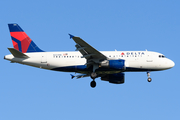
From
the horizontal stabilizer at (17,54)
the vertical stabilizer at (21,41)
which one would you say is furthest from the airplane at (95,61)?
the vertical stabilizer at (21,41)

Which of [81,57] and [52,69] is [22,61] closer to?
[52,69]

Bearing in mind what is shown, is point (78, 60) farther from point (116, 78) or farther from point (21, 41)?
point (21, 41)

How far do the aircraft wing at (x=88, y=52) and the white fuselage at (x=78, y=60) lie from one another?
6.26 ft

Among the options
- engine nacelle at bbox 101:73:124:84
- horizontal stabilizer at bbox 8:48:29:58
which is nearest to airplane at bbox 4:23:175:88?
horizontal stabilizer at bbox 8:48:29:58

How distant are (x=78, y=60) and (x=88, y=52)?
3.40 metres

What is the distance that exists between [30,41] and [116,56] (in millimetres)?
12678

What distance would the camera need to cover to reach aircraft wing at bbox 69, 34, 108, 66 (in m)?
37.7

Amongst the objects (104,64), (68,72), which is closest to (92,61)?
(104,64)

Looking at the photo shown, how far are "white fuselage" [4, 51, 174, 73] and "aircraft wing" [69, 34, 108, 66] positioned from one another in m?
1.91

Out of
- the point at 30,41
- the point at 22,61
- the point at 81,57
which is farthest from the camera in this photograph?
the point at 30,41

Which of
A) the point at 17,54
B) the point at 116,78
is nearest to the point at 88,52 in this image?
the point at 116,78

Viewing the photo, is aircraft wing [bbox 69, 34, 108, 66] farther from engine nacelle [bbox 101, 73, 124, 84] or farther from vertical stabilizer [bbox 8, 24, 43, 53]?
vertical stabilizer [bbox 8, 24, 43, 53]

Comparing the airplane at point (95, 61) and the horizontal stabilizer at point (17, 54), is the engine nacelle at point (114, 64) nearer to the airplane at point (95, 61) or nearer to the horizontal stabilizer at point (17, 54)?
the airplane at point (95, 61)

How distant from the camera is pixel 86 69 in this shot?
43.1 meters
